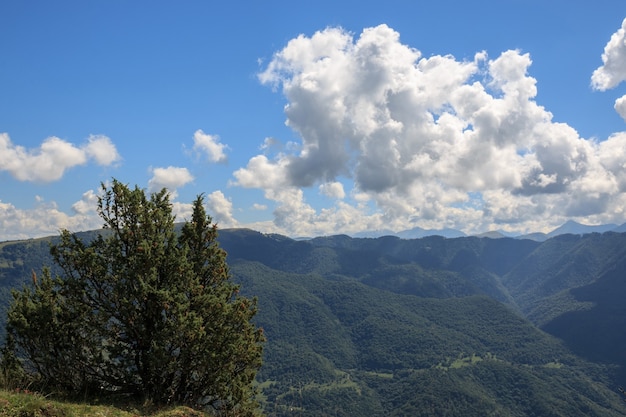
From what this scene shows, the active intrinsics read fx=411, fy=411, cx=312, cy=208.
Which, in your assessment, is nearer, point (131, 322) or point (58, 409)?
point (58, 409)

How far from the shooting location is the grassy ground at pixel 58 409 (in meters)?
13.3

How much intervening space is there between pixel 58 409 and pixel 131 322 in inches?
216

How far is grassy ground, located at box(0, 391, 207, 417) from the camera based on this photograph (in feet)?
43.7

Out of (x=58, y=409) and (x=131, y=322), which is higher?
(x=131, y=322)

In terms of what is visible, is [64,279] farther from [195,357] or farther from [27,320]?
[195,357]

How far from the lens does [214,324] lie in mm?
20688

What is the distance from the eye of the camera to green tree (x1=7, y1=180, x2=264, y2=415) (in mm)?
18906

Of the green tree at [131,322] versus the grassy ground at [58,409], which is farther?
the green tree at [131,322]

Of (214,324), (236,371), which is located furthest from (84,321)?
(236,371)

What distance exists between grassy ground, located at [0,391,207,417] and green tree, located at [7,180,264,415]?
2108 millimetres

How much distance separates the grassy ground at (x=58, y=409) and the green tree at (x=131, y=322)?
6.92ft

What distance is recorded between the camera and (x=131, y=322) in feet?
64.2

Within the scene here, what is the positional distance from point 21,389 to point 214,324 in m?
8.13

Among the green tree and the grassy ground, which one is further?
the green tree
